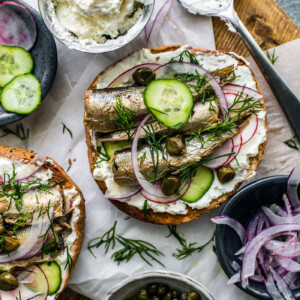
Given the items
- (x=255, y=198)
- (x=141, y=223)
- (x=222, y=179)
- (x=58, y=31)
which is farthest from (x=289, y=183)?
(x=58, y=31)

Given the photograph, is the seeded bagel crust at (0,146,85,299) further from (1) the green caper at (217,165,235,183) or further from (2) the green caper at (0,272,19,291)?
(1) the green caper at (217,165,235,183)

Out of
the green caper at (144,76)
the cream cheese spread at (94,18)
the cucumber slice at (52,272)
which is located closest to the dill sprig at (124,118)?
the green caper at (144,76)

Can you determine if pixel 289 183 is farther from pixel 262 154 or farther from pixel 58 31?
pixel 58 31

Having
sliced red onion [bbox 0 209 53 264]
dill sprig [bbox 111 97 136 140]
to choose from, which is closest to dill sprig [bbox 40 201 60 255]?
sliced red onion [bbox 0 209 53 264]

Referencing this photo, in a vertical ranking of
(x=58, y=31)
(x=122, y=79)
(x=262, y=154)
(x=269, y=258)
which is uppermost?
(x=58, y=31)

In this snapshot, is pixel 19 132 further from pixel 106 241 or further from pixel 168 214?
pixel 168 214

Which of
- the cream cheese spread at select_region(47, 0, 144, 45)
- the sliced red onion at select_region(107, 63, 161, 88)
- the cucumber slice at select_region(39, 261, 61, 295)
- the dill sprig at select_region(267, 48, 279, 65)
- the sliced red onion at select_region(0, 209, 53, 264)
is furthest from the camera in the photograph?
the dill sprig at select_region(267, 48, 279, 65)

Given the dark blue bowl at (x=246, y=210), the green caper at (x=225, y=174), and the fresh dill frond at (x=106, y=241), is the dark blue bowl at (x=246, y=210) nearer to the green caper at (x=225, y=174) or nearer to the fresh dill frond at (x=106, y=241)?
the green caper at (x=225, y=174)
